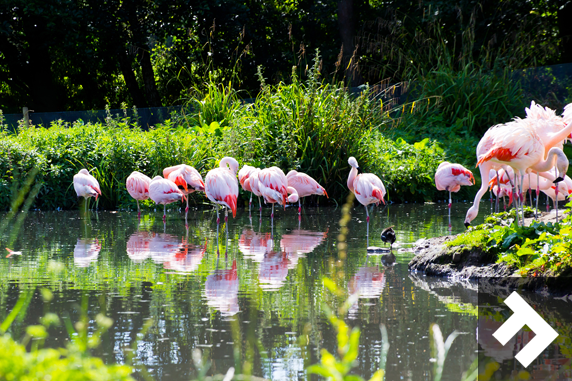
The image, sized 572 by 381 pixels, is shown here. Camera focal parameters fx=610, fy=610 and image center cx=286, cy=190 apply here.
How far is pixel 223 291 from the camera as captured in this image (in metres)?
4.58

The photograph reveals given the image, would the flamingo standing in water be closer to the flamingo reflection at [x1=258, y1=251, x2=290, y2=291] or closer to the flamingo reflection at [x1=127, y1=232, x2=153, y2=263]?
the flamingo reflection at [x1=258, y1=251, x2=290, y2=291]

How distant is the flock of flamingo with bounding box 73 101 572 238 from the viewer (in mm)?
5574

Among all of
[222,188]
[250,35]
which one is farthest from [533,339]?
[250,35]

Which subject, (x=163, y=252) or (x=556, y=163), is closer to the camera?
(x=556, y=163)

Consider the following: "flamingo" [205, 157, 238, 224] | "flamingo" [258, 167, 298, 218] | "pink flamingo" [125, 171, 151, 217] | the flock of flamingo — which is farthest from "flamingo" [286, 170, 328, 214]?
"pink flamingo" [125, 171, 151, 217]

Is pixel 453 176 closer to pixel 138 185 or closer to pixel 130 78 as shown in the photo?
pixel 138 185

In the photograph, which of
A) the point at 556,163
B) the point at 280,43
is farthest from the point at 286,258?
the point at 280,43

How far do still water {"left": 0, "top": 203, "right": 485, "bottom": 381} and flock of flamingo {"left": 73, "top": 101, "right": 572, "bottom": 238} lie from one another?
0.57 metres

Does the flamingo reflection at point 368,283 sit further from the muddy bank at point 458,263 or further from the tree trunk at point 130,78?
the tree trunk at point 130,78

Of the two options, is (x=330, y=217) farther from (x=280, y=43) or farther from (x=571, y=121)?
(x=280, y=43)

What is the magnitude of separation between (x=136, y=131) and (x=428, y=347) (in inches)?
392

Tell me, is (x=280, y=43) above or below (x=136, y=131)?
above

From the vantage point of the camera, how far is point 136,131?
12.3 m

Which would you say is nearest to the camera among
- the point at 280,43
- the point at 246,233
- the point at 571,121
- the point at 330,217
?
the point at 571,121
